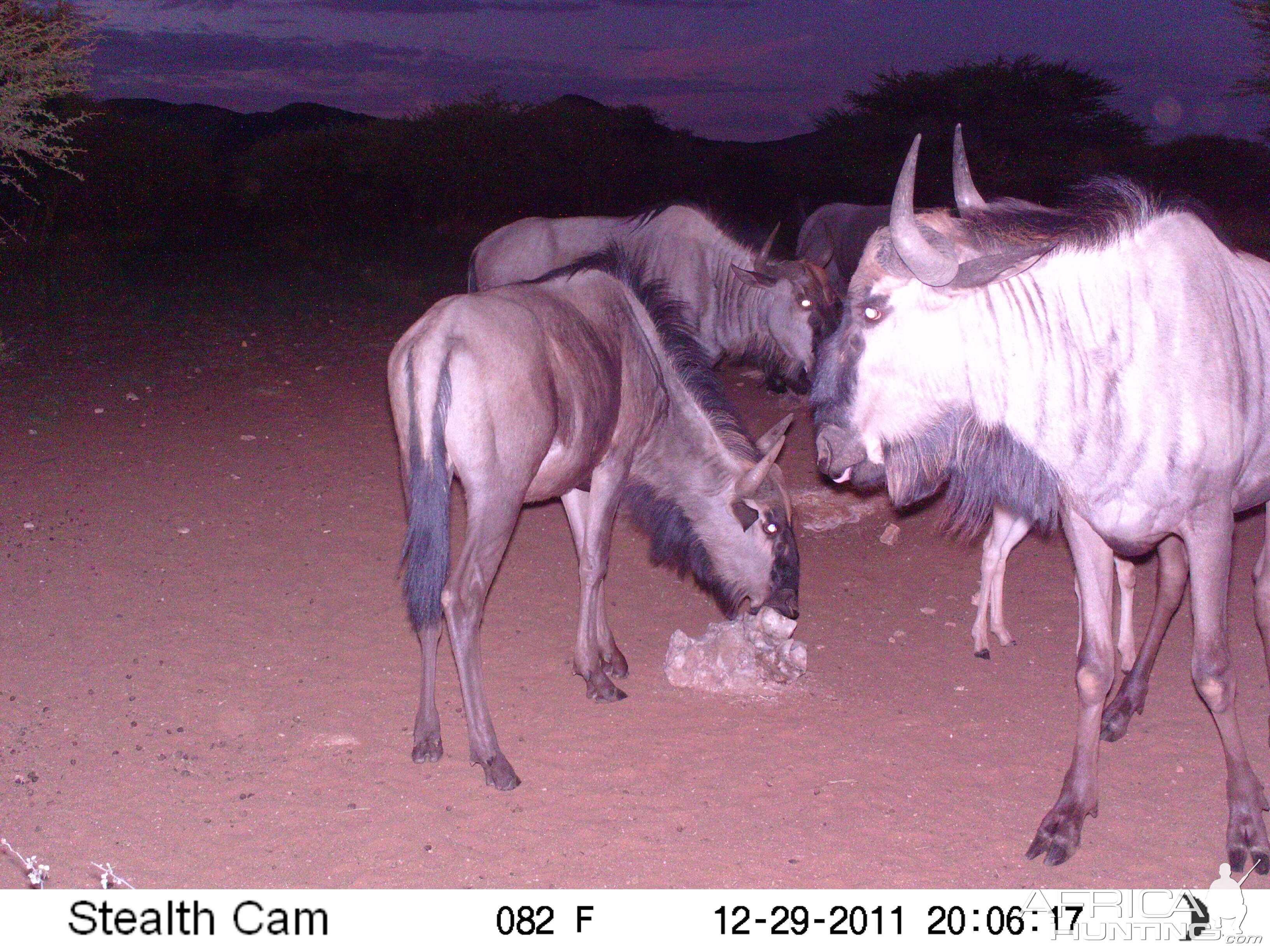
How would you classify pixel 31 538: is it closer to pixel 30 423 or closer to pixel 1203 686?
pixel 30 423

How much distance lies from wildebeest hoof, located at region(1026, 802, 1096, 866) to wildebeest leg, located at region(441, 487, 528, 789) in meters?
1.76

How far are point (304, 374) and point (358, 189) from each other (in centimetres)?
2723

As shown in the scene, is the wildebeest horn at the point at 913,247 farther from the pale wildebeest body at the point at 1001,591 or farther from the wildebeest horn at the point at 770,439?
the pale wildebeest body at the point at 1001,591

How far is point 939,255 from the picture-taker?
281 cm

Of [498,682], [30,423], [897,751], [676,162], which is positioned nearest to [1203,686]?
[897,751]

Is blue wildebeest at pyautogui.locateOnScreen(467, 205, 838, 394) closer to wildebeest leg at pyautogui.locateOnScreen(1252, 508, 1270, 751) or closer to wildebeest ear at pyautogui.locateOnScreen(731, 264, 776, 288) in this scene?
wildebeest ear at pyautogui.locateOnScreen(731, 264, 776, 288)

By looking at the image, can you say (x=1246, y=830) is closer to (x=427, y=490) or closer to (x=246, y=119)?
(x=427, y=490)

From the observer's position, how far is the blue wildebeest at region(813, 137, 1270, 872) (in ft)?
9.70

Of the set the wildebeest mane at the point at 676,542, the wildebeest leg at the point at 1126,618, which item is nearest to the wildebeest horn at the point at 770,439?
the wildebeest mane at the point at 676,542

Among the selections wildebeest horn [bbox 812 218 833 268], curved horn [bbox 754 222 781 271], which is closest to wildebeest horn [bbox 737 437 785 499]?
curved horn [bbox 754 222 781 271]

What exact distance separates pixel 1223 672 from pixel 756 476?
6.21 ft

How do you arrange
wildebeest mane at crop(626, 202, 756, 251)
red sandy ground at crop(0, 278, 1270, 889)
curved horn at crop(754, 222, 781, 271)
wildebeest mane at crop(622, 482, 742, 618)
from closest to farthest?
red sandy ground at crop(0, 278, 1270, 889)
wildebeest mane at crop(622, 482, 742, 618)
curved horn at crop(754, 222, 781, 271)
wildebeest mane at crop(626, 202, 756, 251)

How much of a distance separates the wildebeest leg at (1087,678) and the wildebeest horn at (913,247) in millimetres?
1013

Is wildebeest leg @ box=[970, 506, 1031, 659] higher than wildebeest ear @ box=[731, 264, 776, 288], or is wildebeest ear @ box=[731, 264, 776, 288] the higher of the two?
wildebeest ear @ box=[731, 264, 776, 288]
